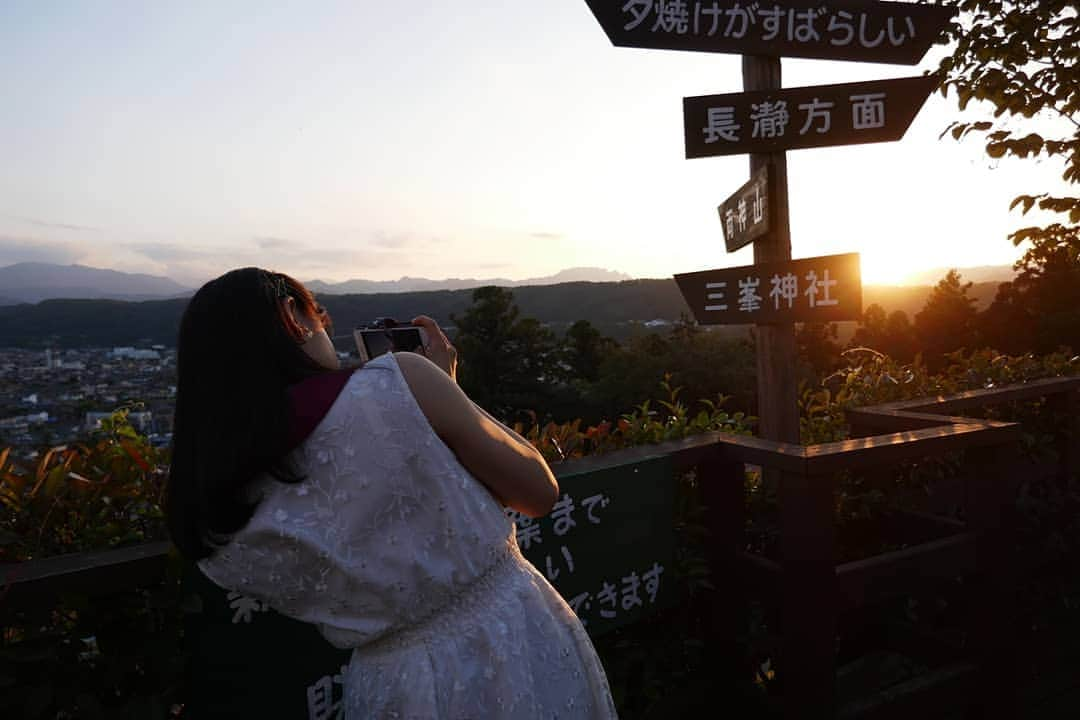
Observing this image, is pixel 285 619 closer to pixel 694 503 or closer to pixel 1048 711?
pixel 694 503

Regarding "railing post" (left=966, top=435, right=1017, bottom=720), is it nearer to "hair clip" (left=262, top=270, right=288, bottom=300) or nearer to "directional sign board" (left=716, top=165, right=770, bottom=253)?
"directional sign board" (left=716, top=165, right=770, bottom=253)

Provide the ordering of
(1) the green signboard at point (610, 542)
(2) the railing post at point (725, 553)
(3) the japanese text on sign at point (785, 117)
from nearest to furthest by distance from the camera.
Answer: (1) the green signboard at point (610, 542) → (2) the railing post at point (725, 553) → (3) the japanese text on sign at point (785, 117)

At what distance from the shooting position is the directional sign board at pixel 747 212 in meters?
4.20

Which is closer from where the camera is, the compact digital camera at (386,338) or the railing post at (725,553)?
the compact digital camera at (386,338)

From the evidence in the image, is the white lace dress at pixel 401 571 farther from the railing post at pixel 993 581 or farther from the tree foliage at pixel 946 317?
the tree foliage at pixel 946 317

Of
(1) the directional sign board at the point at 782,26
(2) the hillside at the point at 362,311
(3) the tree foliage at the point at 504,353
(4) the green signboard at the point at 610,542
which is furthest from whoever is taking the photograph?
(3) the tree foliage at the point at 504,353

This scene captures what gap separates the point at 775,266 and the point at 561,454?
6.05 feet

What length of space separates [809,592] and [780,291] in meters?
1.76

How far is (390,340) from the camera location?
5.90ft

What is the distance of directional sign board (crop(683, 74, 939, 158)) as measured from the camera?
13.7 feet

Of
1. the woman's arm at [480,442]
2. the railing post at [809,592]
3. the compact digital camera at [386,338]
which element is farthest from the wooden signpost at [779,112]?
the woman's arm at [480,442]

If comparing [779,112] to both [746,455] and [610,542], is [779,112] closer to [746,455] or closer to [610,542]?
[746,455]

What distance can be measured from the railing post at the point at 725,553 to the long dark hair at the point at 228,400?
6.72 ft

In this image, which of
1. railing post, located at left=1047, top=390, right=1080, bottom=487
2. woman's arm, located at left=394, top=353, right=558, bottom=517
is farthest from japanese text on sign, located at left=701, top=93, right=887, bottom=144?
woman's arm, located at left=394, top=353, right=558, bottom=517
